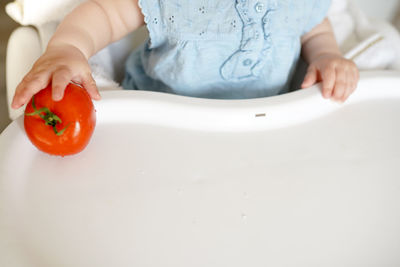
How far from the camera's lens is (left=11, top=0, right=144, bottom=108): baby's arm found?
465mm

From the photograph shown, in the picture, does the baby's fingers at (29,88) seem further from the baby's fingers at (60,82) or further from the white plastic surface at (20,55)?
the white plastic surface at (20,55)

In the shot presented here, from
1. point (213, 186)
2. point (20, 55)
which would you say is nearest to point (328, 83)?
point (213, 186)

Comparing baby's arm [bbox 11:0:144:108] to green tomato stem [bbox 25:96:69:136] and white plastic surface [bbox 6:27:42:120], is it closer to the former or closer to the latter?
green tomato stem [bbox 25:96:69:136]

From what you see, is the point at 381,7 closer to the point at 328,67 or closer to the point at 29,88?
the point at 328,67

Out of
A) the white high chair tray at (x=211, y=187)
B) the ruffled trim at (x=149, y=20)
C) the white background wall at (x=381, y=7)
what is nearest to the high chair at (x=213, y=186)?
the white high chair tray at (x=211, y=187)

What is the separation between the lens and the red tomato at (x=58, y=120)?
18.0 inches

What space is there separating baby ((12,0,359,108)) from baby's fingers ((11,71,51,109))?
0.05 metres

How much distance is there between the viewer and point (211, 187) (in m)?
0.50

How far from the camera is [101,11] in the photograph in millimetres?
597

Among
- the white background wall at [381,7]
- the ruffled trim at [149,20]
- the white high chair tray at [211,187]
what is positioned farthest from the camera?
the white background wall at [381,7]

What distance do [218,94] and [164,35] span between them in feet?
0.46

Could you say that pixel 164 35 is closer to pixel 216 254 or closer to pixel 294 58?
pixel 294 58

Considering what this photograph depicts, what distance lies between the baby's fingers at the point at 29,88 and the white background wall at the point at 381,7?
112cm

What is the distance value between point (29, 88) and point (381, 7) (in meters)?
1.22
